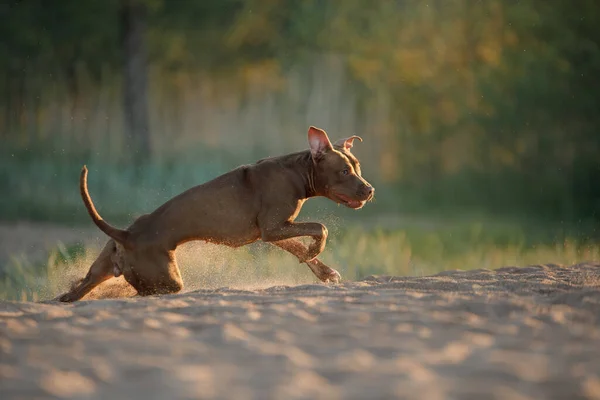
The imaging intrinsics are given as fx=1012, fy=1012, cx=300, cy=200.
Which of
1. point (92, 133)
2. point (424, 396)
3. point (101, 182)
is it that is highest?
point (92, 133)

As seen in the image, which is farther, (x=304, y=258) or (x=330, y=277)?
(x=330, y=277)

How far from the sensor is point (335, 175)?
869 cm

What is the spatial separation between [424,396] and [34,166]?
779 inches

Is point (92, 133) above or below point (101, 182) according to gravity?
above

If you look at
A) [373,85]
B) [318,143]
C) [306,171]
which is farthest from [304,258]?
[373,85]

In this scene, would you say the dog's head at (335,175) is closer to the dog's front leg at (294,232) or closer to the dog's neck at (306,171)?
the dog's neck at (306,171)

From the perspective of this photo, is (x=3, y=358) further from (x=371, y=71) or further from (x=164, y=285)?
(x=371, y=71)

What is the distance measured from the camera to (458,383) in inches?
163

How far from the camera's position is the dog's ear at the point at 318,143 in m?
8.65

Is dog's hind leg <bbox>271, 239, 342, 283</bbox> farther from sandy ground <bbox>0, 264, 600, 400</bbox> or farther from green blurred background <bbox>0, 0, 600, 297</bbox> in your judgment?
green blurred background <bbox>0, 0, 600, 297</bbox>

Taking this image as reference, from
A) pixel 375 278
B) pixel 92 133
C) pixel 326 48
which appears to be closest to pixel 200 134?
pixel 92 133

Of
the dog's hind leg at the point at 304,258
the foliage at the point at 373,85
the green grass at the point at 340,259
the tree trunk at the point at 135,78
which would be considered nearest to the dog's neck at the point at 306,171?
the dog's hind leg at the point at 304,258

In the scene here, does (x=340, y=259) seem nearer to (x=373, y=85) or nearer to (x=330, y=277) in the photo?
(x=330, y=277)

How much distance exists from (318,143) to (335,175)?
31cm
